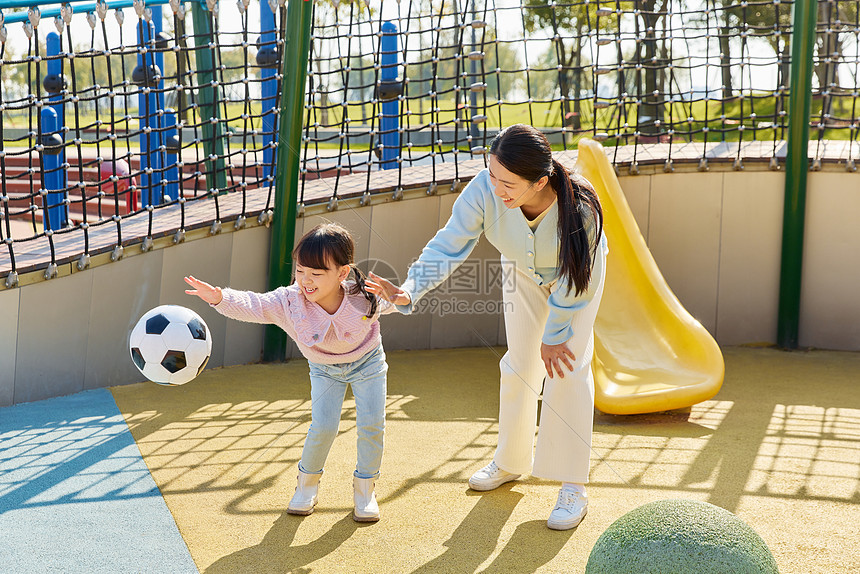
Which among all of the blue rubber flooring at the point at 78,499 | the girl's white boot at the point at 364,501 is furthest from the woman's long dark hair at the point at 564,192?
the blue rubber flooring at the point at 78,499

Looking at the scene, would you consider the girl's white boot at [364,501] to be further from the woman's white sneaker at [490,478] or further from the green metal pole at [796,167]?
the green metal pole at [796,167]

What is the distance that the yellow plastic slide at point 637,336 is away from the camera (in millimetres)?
3867

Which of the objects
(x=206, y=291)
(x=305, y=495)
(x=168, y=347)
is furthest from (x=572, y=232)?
(x=168, y=347)

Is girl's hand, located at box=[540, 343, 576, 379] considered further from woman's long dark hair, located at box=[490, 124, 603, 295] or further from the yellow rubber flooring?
the yellow rubber flooring

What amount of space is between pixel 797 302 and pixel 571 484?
3239 mm

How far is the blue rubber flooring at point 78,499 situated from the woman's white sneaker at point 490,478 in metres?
1.02

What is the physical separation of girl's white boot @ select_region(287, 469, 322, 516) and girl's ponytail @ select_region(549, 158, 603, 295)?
3.42ft

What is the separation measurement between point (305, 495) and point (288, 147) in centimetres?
244

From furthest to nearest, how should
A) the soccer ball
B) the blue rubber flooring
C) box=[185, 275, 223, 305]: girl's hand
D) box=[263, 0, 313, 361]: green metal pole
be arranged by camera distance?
box=[263, 0, 313, 361]: green metal pole
the soccer ball
box=[185, 275, 223, 305]: girl's hand
the blue rubber flooring

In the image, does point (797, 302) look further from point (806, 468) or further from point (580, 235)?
point (580, 235)

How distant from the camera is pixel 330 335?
2602mm

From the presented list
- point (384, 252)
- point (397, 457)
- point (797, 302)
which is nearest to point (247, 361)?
point (384, 252)

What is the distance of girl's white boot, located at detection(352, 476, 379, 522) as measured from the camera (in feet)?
8.77

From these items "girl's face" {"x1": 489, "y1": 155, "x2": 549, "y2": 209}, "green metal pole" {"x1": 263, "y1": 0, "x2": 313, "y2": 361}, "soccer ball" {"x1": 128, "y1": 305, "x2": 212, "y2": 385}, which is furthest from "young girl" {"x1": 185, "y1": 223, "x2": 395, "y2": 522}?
"green metal pole" {"x1": 263, "y1": 0, "x2": 313, "y2": 361}
